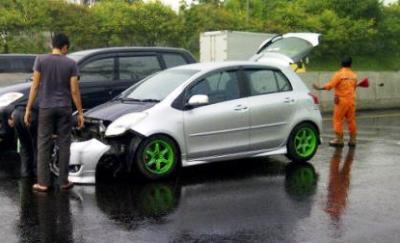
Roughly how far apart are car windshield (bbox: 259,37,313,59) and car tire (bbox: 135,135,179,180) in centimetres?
633

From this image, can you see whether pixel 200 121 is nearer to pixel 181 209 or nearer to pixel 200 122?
pixel 200 122

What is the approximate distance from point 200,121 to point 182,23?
13946 millimetres

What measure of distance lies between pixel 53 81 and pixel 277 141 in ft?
11.3

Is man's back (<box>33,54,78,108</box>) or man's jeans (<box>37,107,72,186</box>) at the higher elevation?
man's back (<box>33,54,78,108</box>)

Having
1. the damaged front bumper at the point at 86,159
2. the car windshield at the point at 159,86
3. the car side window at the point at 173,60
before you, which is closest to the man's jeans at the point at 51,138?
the damaged front bumper at the point at 86,159

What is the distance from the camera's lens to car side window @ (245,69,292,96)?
912cm

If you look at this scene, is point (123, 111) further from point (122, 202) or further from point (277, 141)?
point (277, 141)

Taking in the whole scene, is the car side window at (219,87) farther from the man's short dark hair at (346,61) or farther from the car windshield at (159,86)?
the man's short dark hair at (346,61)

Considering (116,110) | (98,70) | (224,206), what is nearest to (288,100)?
(116,110)

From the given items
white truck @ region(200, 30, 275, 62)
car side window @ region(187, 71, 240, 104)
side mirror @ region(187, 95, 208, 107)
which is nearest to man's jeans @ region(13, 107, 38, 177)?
side mirror @ region(187, 95, 208, 107)

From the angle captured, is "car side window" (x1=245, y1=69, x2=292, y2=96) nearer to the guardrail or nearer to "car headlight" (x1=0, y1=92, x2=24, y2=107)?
"car headlight" (x1=0, y1=92, x2=24, y2=107)

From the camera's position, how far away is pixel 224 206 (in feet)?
22.5

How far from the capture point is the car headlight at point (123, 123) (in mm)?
7918

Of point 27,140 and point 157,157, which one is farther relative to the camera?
point 27,140
